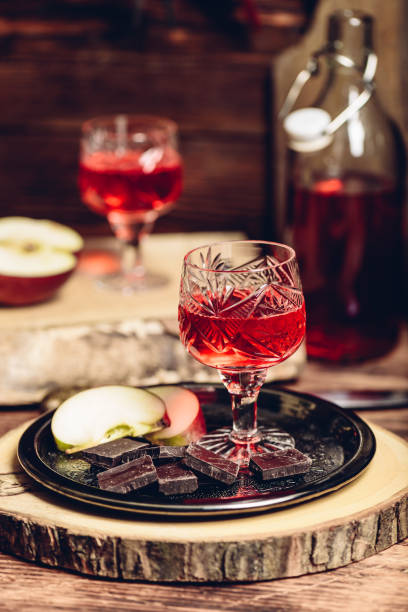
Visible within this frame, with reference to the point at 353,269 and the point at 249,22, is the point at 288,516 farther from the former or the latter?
the point at 249,22

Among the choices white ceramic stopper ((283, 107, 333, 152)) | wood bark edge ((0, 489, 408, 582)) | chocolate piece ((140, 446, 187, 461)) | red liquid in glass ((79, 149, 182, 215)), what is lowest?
wood bark edge ((0, 489, 408, 582))

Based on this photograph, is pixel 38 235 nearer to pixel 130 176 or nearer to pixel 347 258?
pixel 130 176

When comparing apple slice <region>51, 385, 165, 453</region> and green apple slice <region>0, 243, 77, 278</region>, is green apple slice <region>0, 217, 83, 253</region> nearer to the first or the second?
green apple slice <region>0, 243, 77, 278</region>

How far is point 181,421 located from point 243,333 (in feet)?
0.57

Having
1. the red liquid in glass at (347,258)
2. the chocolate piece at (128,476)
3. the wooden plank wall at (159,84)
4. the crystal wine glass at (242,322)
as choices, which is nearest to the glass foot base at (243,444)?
the crystal wine glass at (242,322)

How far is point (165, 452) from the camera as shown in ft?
3.41

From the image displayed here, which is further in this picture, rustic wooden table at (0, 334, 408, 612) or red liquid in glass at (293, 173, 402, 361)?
red liquid in glass at (293, 173, 402, 361)

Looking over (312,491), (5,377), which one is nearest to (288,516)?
(312,491)

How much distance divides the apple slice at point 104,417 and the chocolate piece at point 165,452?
0.06 metres

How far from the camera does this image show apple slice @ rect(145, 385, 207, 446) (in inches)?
44.3

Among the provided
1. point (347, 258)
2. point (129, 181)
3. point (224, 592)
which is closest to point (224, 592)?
point (224, 592)

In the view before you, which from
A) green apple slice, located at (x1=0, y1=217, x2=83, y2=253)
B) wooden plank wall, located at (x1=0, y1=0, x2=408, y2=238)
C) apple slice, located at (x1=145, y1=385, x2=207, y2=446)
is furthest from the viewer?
wooden plank wall, located at (x1=0, y1=0, x2=408, y2=238)

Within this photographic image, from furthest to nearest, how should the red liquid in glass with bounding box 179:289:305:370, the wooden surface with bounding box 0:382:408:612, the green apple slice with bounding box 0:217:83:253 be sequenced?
the green apple slice with bounding box 0:217:83:253 < the red liquid in glass with bounding box 179:289:305:370 < the wooden surface with bounding box 0:382:408:612

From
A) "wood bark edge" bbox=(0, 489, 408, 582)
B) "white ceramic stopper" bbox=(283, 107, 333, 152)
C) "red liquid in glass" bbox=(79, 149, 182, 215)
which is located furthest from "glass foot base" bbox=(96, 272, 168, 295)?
"wood bark edge" bbox=(0, 489, 408, 582)
